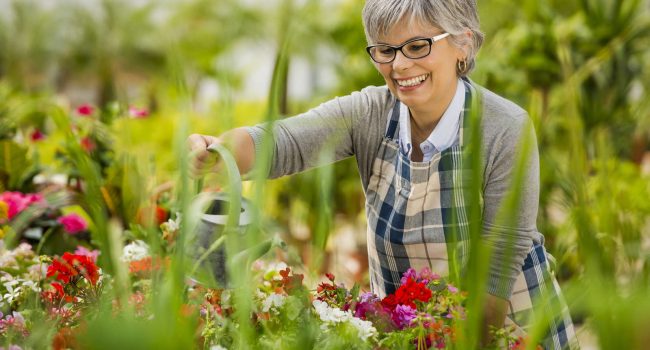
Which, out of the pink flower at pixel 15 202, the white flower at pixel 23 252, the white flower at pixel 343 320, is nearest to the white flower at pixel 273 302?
the white flower at pixel 343 320

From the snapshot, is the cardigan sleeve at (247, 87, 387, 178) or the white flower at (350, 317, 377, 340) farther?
the cardigan sleeve at (247, 87, 387, 178)

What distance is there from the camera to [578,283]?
0.97 metres

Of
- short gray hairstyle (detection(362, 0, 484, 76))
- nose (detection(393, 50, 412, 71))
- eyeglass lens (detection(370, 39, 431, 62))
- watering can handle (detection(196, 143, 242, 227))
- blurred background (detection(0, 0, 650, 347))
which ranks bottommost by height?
blurred background (detection(0, 0, 650, 347))

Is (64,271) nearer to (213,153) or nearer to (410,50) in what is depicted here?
(213,153)

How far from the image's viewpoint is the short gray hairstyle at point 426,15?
1.44 meters

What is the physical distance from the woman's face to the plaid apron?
0.08m

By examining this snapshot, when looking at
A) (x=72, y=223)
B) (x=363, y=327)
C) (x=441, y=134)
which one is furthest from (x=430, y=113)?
(x=72, y=223)

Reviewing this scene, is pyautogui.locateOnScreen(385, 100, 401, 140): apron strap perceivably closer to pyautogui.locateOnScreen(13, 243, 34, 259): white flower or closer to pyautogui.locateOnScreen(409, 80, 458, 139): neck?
pyautogui.locateOnScreen(409, 80, 458, 139): neck

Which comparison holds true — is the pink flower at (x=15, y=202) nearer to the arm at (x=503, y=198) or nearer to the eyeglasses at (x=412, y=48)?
the eyeglasses at (x=412, y=48)

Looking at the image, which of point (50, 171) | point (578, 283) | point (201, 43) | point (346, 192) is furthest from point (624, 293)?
point (201, 43)

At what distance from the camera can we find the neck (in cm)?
155

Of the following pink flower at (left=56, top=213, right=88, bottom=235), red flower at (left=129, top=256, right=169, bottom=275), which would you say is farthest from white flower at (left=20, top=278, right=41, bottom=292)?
pink flower at (left=56, top=213, right=88, bottom=235)

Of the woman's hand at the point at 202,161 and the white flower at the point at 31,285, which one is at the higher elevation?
the woman's hand at the point at 202,161

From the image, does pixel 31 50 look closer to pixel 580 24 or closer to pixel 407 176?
pixel 580 24
